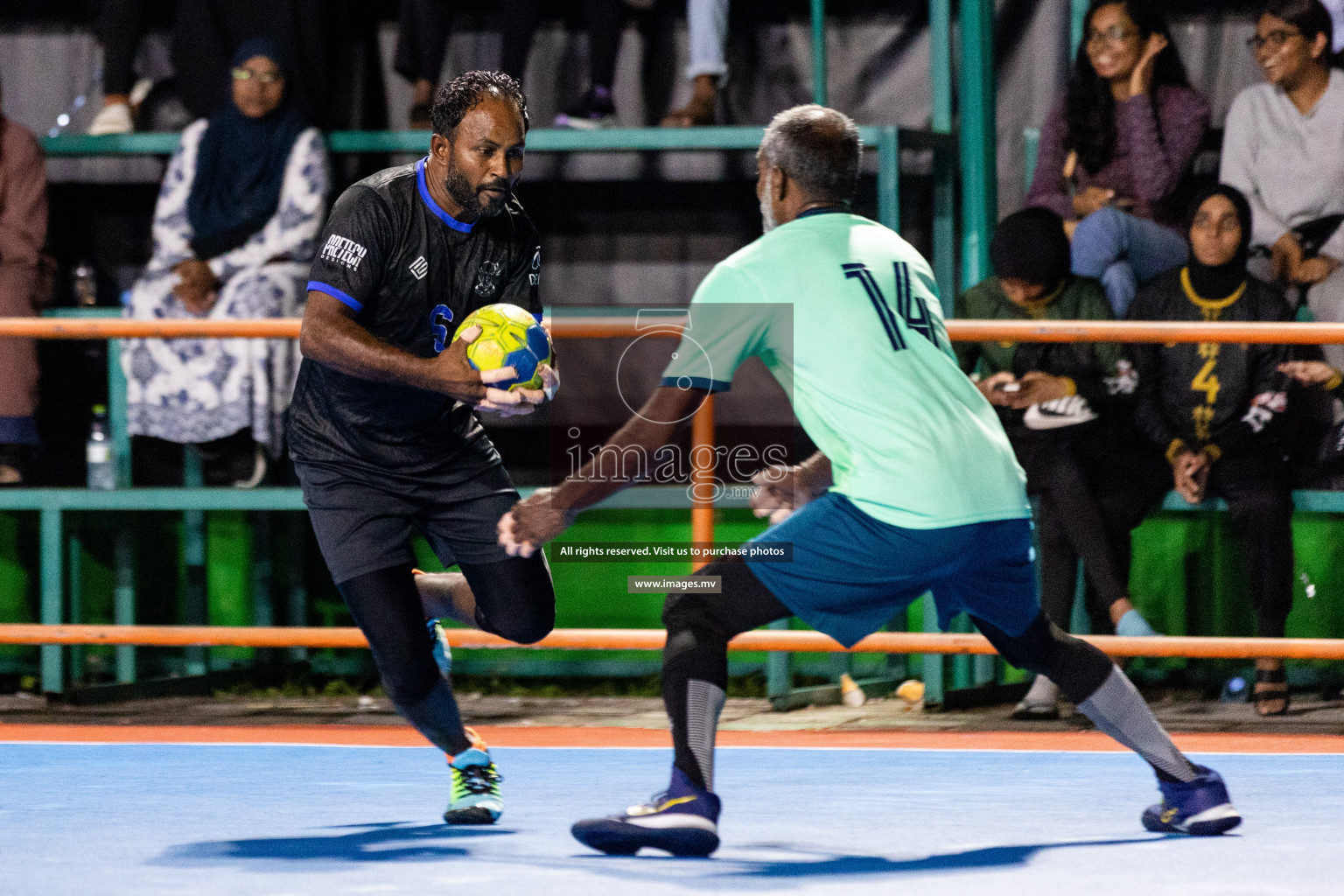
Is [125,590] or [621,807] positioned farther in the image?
[125,590]

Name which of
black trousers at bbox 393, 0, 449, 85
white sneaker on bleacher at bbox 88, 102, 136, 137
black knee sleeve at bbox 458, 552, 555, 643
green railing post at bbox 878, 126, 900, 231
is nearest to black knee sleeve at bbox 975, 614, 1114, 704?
black knee sleeve at bbox 458, 552, 555, 643

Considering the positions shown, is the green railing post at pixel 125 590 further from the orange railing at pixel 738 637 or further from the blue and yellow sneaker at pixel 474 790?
the blue and yellow sneaker at pixel 474 790

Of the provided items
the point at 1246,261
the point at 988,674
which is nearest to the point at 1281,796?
the point at 988,674

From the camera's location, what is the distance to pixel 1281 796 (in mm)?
4660

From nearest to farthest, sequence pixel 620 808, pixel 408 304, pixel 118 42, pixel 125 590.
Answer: pixel 408 304 → pixel 620 808 → pixel 125 590 → pixel 118 42

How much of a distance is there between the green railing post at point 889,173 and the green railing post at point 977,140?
44 centimetres

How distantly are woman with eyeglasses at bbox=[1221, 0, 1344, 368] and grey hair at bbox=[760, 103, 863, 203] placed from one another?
377 cm

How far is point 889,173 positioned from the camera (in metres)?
7.38

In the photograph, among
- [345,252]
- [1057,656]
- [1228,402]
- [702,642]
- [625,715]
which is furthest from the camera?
[625,715]

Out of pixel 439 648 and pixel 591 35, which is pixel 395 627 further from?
pixel 591 35

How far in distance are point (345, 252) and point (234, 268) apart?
141 inches

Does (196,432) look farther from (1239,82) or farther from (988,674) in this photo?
(1239,82)

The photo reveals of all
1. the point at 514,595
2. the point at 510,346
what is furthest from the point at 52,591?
the point at 510,346

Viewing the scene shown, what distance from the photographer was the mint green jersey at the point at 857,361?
3697 millimetres
